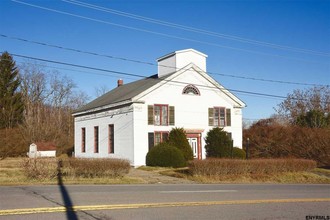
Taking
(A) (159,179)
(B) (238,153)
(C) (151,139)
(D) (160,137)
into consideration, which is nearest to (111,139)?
(C) (151,139)

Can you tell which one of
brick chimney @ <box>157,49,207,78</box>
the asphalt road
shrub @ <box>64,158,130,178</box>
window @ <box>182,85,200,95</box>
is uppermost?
brick chimney @ <box>157,49,207,78</box>

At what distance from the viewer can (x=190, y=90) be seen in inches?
1388

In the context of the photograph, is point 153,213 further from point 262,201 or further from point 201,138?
point 201,138

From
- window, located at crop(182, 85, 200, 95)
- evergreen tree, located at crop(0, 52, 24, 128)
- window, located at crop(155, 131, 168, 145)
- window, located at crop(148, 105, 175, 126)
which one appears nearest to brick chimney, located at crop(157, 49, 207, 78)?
window, located at crop(182, 85, 200, 95)

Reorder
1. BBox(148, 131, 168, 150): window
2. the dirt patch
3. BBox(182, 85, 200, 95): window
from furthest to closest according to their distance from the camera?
BBox(182, 85, 200, 95): window, BBox(148, 131, 168, 150): window, the dirt patch

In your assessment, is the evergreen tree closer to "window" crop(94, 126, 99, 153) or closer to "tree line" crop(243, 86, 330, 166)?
"window" crop(94, 126, 99, 153)

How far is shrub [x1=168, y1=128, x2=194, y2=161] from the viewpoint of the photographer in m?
31.6

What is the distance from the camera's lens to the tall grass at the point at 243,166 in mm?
23344

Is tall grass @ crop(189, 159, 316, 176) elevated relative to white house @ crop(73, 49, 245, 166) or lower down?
lower down

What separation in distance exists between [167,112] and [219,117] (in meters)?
5.20

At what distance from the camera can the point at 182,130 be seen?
106 feet

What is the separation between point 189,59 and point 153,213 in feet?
88.2

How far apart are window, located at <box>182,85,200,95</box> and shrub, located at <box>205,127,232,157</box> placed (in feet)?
12.1

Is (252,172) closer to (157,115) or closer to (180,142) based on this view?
(180,142)
